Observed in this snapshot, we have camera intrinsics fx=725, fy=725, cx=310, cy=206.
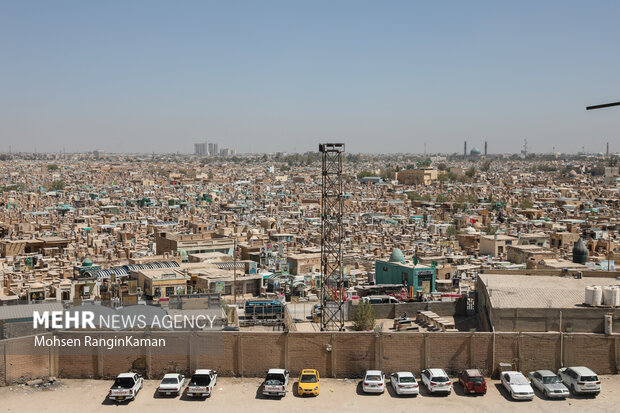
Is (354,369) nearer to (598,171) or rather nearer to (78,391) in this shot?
(78,391)

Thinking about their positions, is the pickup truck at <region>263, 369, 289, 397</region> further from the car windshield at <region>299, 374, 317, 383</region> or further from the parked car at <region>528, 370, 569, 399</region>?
the parked car at <region>528, 370, 569, 399</region>

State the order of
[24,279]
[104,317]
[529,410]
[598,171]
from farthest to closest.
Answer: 1. [598,171]
2. [24,279]
3. [104,317]
4. [529,410]

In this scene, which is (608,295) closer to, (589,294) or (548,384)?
(589,294)

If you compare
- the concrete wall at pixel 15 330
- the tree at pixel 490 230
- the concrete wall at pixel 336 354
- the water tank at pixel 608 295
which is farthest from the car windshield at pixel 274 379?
the tree at pixel 490 230

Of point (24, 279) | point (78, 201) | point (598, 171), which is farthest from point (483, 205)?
point (598, 171)

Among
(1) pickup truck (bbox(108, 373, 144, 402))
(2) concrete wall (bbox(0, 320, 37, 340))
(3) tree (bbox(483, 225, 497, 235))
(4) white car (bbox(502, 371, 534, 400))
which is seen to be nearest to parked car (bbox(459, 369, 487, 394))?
(4) white car (bbox(502, 371, 534, 400))

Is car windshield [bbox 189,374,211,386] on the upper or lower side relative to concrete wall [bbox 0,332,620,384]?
lower

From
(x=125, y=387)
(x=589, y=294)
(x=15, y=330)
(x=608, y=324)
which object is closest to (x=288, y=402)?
(x=125, y=387)

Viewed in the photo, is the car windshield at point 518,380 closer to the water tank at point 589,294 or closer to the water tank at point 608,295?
the water tank at point 589,294
